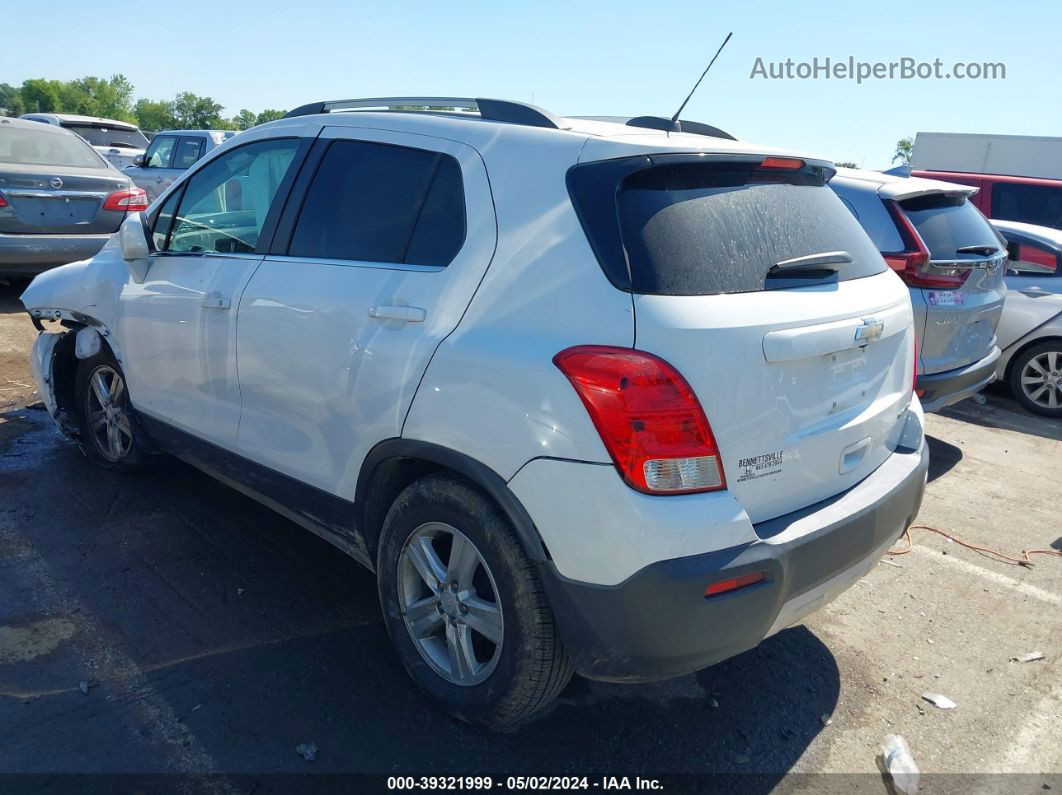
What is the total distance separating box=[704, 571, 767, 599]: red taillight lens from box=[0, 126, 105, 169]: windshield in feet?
28.3

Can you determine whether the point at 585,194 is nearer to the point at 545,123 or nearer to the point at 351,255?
the point at 545,123

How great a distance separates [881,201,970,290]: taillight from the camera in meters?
5.40

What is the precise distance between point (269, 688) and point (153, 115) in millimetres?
103874

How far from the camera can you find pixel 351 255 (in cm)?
319

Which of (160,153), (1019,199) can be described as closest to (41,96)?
(160,153)

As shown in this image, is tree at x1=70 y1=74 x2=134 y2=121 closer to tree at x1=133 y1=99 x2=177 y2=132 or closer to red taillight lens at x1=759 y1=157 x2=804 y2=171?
tree at x1=133 y1=99 x2=177 y2=132

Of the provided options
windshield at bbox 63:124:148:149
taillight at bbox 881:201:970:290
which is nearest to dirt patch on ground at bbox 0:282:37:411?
taillight at bbox 881:201:970:290

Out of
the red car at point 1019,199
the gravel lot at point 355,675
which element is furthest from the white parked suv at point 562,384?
the red car at point 1019,199

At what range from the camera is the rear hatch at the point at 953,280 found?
17.7ft

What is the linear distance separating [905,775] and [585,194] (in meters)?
2.10

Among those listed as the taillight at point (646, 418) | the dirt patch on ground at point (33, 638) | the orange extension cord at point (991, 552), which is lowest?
the orange extension cord at point (991, 552)

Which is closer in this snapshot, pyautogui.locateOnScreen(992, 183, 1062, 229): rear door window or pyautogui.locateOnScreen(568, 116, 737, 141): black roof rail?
pyautogui.locateOnScreen(568, 116, 737, 141): black roof rail

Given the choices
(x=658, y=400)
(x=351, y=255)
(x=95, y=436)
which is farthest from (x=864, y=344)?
(x=95, y=436)

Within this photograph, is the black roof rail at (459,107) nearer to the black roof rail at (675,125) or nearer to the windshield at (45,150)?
the black roof rail at (675,125)
